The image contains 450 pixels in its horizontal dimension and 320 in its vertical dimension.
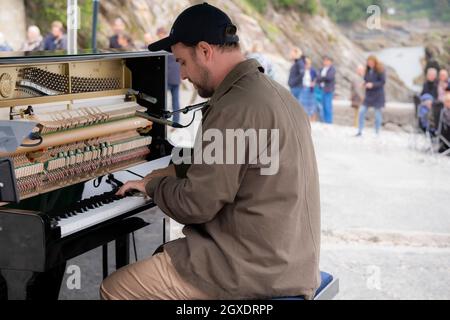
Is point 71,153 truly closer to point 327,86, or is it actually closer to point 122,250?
point 122,250

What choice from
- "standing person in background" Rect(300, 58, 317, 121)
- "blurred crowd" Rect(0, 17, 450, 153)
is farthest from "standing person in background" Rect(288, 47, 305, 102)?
"standing person in background" Rect(300, 58, 317, 121)

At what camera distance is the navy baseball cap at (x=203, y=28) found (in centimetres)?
234

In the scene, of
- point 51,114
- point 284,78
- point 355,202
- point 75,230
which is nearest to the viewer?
point 75,230

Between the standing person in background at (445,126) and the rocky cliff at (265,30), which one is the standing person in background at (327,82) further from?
the standing person in background at (445,126)

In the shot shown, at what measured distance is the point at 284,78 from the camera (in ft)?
46.8

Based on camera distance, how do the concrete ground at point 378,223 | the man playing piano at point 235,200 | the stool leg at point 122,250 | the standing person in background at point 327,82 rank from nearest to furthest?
the man playing piano at point 235,200, the stool leg at point 122,250, the concrete ground at point 378,223, the standing person in background at point 327,82

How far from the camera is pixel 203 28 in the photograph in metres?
2.34

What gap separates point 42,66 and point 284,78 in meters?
11.6

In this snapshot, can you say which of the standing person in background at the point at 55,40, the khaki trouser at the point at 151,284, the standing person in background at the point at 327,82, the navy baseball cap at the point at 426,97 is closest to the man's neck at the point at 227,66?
the khaki trouser at the point at 151,284

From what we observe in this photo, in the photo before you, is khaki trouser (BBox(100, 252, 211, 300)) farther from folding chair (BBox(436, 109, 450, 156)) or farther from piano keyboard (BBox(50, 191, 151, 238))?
folding chair (BBox(436, 109, 450, 156))

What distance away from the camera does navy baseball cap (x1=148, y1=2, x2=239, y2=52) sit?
92.1 inches

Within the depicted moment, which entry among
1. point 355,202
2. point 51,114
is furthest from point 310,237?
point 355,202

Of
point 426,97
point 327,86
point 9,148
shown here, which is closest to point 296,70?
point 327,86
